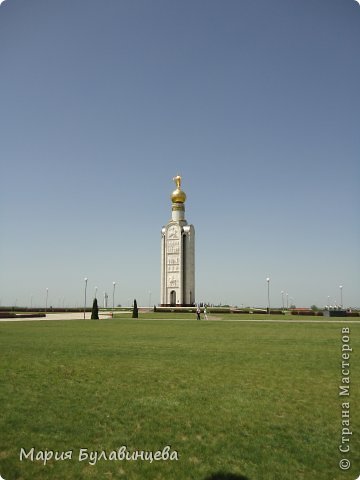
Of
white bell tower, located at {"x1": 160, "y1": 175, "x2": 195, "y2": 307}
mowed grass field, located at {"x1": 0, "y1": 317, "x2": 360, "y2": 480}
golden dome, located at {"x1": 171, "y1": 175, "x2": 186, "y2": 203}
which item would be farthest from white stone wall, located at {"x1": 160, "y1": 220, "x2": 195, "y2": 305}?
mowed grass field, located at {"x1": 0, "y1": 317, "x2": 360, "y2": 480}

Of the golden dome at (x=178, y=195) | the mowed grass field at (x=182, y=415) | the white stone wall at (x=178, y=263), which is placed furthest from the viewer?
the golden dome at (x=178, y=195)

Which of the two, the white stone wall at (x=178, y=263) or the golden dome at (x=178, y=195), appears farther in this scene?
the golden dome at (x=178, y=195)

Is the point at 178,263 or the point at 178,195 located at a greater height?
the point at 178,195

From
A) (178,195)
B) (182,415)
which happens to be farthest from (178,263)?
(182,415)

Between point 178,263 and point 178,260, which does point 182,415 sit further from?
point 178,260

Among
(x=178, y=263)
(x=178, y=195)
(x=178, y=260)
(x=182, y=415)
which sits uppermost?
(x=178, y=195)

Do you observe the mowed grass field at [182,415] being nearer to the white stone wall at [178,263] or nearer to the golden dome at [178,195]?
the white stone wall at [178,263]

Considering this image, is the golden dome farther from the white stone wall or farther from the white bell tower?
the white stone wall

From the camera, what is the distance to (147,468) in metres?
6.21

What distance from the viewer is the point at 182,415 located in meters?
8.15

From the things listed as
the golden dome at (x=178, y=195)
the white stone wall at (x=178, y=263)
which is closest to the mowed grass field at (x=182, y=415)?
the white stone wall at (x=178, y=263)

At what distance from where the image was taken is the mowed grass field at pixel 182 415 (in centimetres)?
620

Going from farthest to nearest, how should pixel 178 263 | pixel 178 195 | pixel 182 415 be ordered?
1. pixel 178 195
2. pixel 178 263
3. pixel 182 415

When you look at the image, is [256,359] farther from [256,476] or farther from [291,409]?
[256,476]
